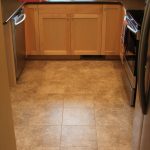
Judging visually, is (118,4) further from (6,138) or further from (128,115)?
(6,138)

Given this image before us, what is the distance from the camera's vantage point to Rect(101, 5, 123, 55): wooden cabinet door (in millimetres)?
3717

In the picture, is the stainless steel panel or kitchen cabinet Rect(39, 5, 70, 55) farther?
kitchen cabinet Rect(39, 5, 70, 55)

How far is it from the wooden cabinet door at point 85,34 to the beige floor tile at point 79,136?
66.3 inches

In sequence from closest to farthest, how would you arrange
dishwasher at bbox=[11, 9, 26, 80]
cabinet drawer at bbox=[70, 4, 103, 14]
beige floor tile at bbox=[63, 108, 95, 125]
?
beige floor tile at bbox=[63, 108, 95, 125] < dishwasher at bbox=[11, 9, 26, 80] < cabinet drawer at bbox=[70, 4, 103, 14]

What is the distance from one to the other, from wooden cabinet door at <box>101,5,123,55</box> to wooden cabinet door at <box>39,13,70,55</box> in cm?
53

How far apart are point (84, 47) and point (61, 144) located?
1948 millimetres

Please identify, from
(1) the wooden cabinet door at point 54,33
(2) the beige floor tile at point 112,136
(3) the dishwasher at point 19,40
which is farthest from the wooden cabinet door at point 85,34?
(2) the beige floor tile at point 112,136

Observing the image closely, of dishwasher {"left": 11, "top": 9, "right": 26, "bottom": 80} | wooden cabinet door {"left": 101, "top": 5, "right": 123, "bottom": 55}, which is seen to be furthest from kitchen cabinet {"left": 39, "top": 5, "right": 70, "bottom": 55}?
wooden cabinet door {"left": 101, "top": 5, "right": 123, "bottom": 55}

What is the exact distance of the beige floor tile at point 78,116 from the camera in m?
2.60

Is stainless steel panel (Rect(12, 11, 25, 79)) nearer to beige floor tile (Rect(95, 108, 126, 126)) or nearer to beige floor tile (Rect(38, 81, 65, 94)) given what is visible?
beige floor tile (Rect(38, 81, 65, 94))

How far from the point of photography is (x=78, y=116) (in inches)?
106

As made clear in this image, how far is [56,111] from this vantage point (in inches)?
110

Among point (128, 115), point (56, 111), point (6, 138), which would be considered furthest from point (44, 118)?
point (6, 138)

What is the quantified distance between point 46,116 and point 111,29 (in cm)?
174
